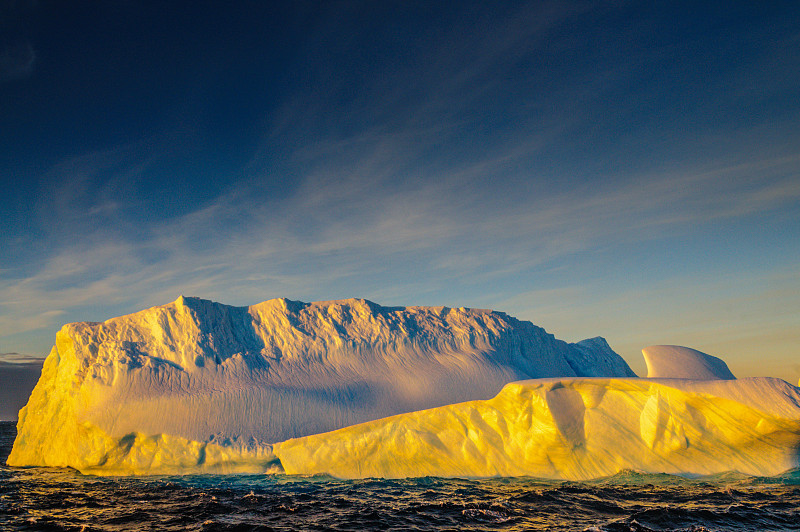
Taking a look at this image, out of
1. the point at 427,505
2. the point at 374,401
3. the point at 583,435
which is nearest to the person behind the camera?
the point at 427,505

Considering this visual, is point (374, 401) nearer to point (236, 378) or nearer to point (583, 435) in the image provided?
point (236, 378)

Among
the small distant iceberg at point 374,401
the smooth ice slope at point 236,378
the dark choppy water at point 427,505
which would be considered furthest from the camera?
the smooth ice slope at point 236,378

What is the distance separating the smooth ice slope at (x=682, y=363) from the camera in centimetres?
2059

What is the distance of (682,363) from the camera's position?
70.4 feet

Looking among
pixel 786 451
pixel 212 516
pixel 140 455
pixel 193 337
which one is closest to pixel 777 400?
pixel 786 451

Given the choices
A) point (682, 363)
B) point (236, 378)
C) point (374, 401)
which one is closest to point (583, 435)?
point (682, 363)

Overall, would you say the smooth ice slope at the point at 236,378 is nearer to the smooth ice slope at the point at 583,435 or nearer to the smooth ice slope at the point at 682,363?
the smooth ice slope at the point at 583,435

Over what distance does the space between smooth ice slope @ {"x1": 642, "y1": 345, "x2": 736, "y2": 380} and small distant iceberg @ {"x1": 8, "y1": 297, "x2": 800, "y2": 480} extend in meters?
0.10

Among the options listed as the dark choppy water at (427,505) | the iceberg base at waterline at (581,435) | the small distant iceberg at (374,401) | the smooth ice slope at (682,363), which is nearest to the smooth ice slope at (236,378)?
the small distant iceberg at (374,401)

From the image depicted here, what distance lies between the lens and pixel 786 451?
11.5 meters

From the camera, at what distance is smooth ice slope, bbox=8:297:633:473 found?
19.8 metres

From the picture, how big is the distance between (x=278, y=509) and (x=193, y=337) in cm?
1582

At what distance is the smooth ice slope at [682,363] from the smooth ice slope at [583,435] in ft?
27.4

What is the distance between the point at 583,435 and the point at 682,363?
11.5m
